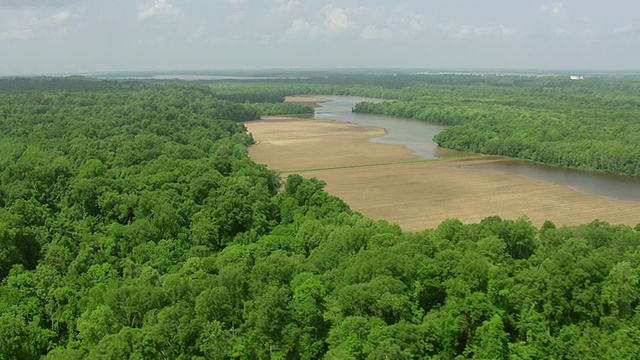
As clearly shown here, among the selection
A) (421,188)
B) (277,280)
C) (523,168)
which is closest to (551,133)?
(523,168)

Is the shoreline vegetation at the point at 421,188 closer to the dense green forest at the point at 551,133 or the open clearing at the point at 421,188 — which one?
the open clearing at the point at 421,188

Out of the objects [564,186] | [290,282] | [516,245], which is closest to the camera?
[290,282]

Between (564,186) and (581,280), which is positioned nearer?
(581,280)

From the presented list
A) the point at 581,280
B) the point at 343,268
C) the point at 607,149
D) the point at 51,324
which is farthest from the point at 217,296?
the point at 607,149

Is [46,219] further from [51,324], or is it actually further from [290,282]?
[290,282]

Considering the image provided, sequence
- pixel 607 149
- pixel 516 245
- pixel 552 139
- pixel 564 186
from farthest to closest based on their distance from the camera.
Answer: pixel 552 139, pixel 607 149, pixel 564 186, pixel 516 245

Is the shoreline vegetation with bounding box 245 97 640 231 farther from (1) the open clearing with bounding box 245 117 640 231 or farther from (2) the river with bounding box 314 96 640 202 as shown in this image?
(2) the river with bounding box 314 96 640 202

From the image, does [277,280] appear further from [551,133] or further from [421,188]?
[551,133]
